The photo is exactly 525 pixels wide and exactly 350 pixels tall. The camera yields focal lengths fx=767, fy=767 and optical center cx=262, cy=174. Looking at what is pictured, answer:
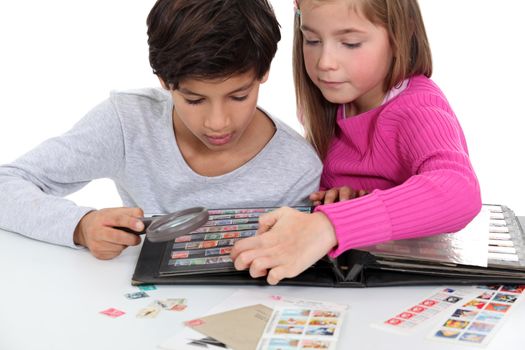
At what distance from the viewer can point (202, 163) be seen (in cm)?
168

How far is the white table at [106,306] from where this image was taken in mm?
1030

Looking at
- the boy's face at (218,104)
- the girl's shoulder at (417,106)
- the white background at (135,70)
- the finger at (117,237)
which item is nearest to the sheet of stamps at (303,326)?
the finger at (117,237)

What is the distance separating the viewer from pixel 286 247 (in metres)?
1.16

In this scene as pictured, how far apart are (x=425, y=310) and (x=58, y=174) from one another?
2.66 feet

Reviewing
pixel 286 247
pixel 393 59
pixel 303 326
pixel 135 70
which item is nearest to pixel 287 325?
pixel 303 326

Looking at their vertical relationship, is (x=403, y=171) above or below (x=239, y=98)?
below

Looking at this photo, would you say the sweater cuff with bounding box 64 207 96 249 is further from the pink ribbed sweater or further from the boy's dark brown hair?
the pink ribbed sweater

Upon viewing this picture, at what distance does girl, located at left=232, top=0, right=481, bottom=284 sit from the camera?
3.86ft

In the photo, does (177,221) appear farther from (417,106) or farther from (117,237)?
(417,106)

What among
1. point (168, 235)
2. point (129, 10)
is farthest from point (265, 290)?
point (129, 10)

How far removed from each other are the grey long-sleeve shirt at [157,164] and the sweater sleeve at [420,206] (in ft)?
1.14

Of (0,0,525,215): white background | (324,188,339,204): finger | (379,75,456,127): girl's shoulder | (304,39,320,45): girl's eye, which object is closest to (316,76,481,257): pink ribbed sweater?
(379,75,456,127): girl's shoulder

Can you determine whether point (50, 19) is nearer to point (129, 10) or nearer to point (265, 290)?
point (129, 10)

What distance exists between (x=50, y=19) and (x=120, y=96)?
1.52m
